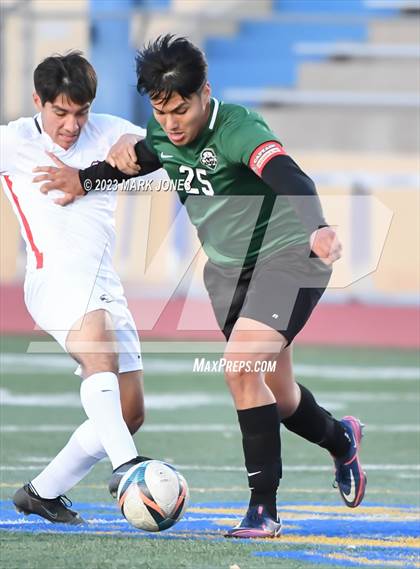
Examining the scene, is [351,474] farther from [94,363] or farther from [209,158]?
[209,158]

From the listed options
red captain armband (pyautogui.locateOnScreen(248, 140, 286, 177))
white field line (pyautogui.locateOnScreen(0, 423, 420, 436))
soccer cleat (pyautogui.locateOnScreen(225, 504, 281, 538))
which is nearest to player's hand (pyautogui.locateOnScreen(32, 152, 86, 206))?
red captain armband (pyautogui.locateOnScreen(248, 140, 286, 177))

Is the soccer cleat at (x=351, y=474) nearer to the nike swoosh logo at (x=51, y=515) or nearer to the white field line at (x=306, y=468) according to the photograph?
the white field line at (x=306, y=468)

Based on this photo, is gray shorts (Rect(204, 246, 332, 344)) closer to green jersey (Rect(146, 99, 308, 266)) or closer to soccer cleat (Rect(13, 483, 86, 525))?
green jersey (Rect(146, 99, 308, 266))

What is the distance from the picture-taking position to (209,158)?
489 cm

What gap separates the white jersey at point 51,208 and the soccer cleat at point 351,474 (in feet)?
4.27

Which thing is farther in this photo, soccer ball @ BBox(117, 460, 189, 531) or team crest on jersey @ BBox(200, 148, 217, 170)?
team crest on jersey @ BBox(200, 148, 217, 170)

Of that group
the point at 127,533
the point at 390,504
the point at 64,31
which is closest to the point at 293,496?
the point at 390,504

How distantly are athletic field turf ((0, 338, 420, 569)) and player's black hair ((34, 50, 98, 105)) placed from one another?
1.67 meters

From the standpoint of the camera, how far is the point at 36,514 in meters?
5.19

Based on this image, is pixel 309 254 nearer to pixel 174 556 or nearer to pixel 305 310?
pixel 305 310

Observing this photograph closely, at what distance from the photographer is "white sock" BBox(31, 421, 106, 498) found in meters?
5.05

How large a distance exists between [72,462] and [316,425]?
1.11 metres

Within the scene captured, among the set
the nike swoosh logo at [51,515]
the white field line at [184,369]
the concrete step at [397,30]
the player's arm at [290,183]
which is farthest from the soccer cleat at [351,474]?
the concrete step at [397,30]

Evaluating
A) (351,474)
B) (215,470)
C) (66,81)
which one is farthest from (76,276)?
(215,470)
